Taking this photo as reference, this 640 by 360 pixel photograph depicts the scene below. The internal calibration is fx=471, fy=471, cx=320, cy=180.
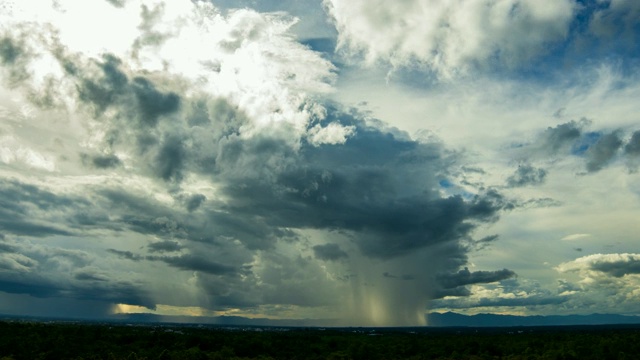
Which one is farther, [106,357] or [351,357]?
[351,357]

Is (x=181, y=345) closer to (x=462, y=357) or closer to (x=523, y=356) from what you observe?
(x=462, y=357)

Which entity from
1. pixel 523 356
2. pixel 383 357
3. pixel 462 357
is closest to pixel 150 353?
pixel 383 357

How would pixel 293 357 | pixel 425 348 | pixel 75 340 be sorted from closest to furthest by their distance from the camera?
pixel 293 357 < pixel 75 340 < pixel 425 348

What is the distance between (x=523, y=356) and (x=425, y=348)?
20018 millimetres

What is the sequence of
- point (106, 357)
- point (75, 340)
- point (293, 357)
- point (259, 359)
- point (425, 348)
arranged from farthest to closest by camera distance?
point (425, 348) < point (75, 340) < point (293, 357) < point (259, 359) < point (106, 357)

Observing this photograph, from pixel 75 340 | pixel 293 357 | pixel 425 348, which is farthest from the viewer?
pixel 425 348

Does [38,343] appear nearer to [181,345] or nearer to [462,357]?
[181,345]

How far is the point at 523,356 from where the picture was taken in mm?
69562

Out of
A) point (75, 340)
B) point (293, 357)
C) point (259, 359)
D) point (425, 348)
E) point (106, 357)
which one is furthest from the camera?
point (425, 348)

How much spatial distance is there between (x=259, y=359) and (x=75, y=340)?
3291 cm

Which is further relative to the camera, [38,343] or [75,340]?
[75,340]

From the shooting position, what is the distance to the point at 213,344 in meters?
79.2

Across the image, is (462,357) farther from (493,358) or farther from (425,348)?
(425,348)

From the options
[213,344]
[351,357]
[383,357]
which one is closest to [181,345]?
[213,344]
